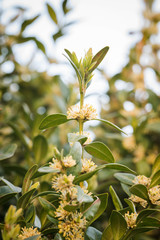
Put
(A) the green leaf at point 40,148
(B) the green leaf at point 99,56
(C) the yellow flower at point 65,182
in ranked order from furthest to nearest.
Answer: (A) the green leaf at point 40,148, (B) the green leaf at point 99,56, (C) the yellow flower at point 65,182

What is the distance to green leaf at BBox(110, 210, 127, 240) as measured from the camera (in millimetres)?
479

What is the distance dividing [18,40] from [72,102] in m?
0.39

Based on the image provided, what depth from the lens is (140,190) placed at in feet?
1.63

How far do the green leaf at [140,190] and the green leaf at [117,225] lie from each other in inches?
2.2

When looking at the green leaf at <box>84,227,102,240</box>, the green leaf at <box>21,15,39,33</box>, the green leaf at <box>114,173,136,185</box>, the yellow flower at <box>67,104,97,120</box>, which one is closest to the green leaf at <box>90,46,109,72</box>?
the yellow flower at <box>67,104,97,120</box>

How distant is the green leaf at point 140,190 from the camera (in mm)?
489

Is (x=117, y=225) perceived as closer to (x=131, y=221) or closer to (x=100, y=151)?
(x=131, y=221)

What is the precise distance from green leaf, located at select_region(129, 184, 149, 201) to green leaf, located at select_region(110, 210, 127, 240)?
0.06 meters

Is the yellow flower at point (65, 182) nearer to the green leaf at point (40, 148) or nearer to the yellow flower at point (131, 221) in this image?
the yellow flower at point (131, 221)

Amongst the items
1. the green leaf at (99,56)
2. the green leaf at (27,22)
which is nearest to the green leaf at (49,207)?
the green leaf at (99,56)

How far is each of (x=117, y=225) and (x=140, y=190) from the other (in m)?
0.08

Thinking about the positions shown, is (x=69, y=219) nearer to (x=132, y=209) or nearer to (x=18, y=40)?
(x=132, y=209)

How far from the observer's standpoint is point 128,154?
1.20m

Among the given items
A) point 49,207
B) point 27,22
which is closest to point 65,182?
point 49,207
